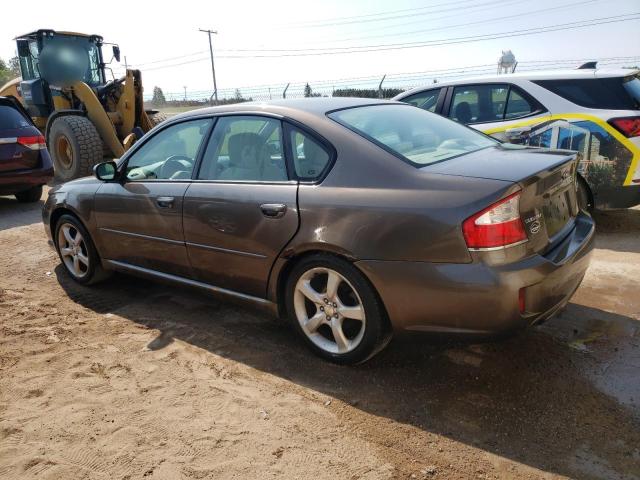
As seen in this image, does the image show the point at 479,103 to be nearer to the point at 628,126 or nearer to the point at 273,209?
the point at 628,126

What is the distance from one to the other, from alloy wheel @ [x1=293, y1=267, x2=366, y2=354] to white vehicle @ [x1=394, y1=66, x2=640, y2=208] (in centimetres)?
360

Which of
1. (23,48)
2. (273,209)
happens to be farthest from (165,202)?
(23,48)

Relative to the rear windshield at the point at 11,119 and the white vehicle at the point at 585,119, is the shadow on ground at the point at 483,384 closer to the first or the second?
the white vehicle at the point at 585,119

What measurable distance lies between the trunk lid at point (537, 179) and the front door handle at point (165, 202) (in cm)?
184

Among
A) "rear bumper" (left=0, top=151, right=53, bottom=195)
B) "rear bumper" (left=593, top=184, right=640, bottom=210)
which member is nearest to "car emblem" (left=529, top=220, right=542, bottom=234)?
"rear bumper" (left=593, top=184, right=640, bottom=210)

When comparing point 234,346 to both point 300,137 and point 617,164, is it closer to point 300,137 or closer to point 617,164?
point 300,137

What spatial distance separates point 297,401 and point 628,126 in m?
4.39

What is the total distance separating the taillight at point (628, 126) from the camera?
520cm

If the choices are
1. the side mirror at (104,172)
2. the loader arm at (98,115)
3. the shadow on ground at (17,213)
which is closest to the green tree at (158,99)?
the loader arm at (98,115)

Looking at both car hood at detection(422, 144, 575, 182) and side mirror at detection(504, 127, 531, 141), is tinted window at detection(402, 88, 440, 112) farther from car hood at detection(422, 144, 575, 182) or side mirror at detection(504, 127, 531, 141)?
car hood at detection(422, 144, 575, 182)

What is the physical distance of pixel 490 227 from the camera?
8.34 ft

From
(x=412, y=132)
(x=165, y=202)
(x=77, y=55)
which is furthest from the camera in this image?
(x=77, y=55)

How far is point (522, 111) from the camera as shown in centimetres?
586

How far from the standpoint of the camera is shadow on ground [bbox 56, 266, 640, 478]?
96.7 inches
